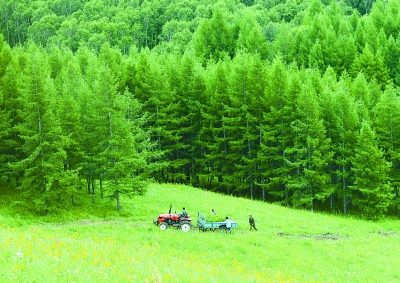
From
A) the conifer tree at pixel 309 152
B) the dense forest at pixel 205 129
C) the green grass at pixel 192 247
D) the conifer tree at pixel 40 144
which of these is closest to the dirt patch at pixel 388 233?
the green grass at pixel 192 247

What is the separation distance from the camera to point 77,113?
37.0 meters

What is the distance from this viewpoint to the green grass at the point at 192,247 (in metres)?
12.0

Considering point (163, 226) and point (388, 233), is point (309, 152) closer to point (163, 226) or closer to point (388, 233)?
point (388, 233)

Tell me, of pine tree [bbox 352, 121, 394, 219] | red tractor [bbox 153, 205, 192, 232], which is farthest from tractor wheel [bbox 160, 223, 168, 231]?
pine tree [bbox 352, 121, 394, 219]

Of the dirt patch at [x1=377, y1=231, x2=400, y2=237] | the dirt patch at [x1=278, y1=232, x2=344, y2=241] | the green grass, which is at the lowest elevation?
the dirt patch at [x1=377, y1=231, x2=400, y2=237]

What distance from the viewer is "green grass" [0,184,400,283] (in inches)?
474

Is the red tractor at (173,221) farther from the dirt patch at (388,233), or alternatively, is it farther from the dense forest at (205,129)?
the dirt patch at (388,233)

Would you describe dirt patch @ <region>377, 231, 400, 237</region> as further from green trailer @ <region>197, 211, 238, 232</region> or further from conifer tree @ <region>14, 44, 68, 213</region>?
conifer tree @ <region>14, 44, 68, 213</region>

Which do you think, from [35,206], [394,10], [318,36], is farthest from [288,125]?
[394,10]

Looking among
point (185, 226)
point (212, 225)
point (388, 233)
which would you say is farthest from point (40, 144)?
point (388, 233)

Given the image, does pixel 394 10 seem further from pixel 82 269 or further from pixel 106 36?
pixel 82 269

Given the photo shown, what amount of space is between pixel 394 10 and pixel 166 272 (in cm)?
10642

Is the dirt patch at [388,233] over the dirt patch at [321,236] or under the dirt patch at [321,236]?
under

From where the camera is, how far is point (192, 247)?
24.2 metres
